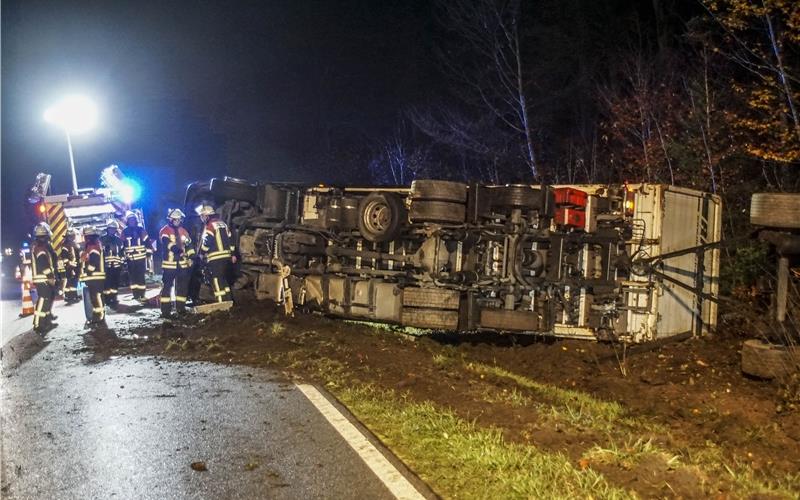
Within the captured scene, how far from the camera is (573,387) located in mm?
6535

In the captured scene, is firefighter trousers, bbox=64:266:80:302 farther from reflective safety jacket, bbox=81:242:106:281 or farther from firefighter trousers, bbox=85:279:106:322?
firefighter trousers, bbox=85:279:106:322

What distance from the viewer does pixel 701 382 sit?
21.1 ft

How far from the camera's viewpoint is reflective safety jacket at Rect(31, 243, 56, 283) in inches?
370

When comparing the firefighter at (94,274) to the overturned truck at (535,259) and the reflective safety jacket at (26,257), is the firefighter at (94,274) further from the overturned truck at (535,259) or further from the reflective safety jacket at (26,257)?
the overturned truck at (535,259)

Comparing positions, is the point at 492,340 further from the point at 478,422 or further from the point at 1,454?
the point at 1,454

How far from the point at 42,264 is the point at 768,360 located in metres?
9.67

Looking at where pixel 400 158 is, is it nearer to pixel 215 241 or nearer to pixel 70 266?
pixel 70 266

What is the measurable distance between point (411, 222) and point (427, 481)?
4.55 m

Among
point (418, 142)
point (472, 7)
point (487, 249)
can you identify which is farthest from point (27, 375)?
point (418, 142)

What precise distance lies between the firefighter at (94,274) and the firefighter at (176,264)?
0.92 metres

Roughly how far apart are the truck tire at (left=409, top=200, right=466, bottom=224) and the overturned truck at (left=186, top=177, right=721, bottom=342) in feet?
0.04

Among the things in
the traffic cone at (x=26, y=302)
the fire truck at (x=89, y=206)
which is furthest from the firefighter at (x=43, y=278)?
the fire truck at (x=89, y=206)

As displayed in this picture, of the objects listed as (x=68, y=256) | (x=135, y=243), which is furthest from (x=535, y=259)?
(x=68, y=256)

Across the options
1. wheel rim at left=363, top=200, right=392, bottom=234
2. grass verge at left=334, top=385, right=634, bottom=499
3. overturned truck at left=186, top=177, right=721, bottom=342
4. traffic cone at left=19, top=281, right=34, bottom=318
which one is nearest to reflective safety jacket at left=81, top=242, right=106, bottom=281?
traffic cone at left=19, top=281, right=34, bottom=318
